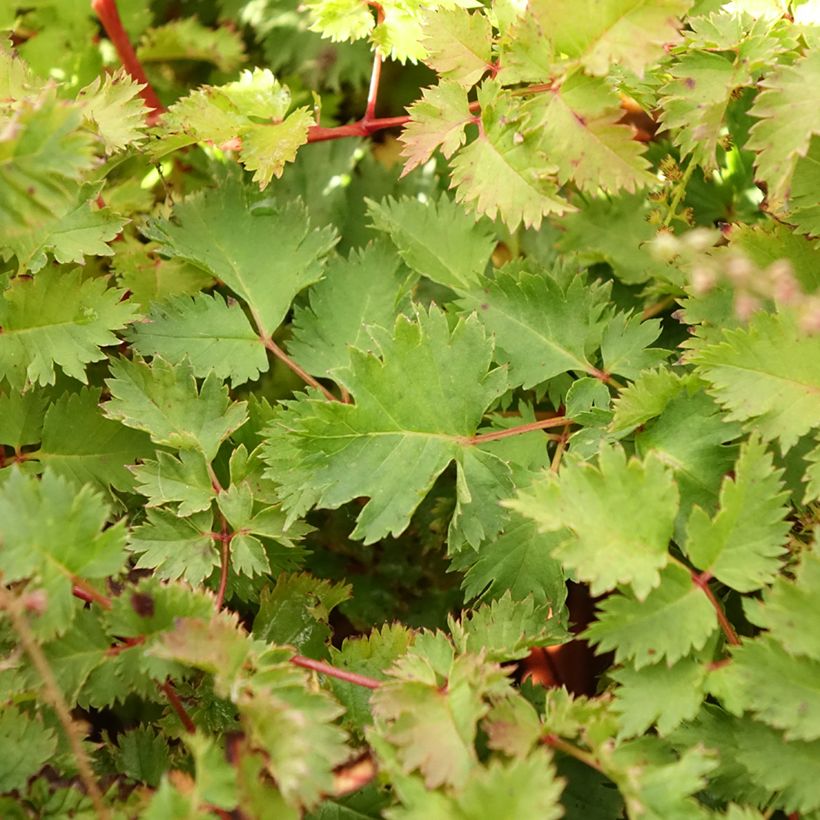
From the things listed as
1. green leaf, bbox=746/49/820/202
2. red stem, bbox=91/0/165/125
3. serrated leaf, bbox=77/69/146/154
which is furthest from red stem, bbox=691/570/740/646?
red stem, bbox=91/0/165/125

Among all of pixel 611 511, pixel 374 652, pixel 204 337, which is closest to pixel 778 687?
pixel 611 511

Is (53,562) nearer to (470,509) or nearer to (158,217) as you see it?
(470,509)

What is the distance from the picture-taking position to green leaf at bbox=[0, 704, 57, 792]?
0.86 metres

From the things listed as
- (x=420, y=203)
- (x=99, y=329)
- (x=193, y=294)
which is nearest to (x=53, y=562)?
(x=99, y=329)

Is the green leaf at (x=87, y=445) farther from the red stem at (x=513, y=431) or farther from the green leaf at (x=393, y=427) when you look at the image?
the red stem at (x=513, y=431)

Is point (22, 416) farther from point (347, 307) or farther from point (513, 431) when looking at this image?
point (513, 431)

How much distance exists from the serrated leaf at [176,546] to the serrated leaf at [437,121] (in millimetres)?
517

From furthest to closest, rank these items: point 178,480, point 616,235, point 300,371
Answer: point 616,235
point 300,371
point 178,480

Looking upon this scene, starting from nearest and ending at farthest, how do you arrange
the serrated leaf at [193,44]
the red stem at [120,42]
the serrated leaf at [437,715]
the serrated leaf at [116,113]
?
1. the serrated leaf at [437,715]
2. the serrated leaf at [116,113]
3. the red stem at [120,42]
4. the serrated leaf at [193,44]

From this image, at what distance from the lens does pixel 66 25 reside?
60.1 inches

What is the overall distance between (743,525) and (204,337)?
0.73 meters

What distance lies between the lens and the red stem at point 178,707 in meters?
0.97

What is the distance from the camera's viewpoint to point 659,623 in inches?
34.4

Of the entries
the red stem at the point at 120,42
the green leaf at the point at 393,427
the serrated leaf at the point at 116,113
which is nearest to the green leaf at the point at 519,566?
the green leaf at the point at 393,427
